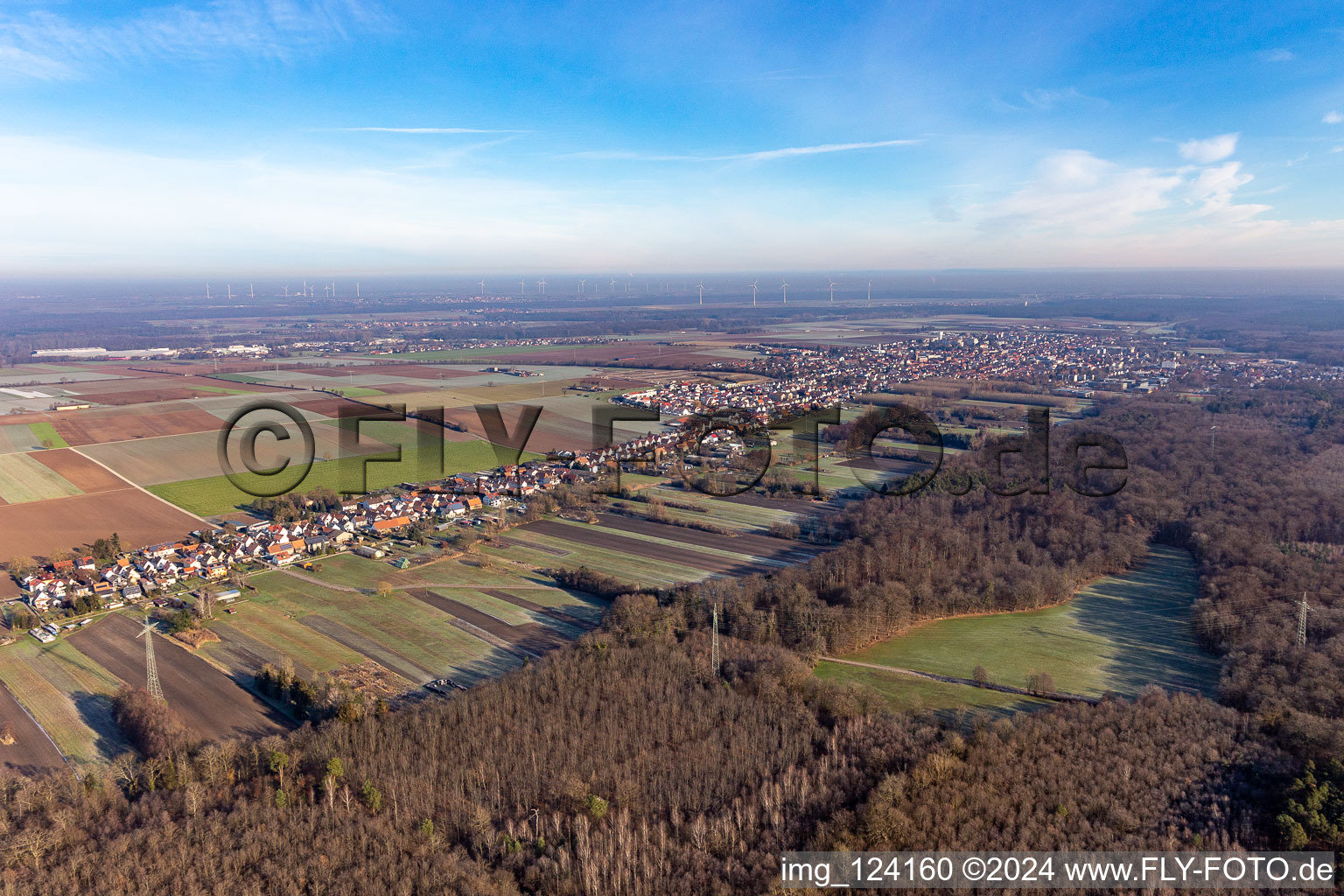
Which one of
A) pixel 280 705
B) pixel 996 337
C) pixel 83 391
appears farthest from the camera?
pixel 996 337

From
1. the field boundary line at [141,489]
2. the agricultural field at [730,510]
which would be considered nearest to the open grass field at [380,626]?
the field boundary line at [141,489]

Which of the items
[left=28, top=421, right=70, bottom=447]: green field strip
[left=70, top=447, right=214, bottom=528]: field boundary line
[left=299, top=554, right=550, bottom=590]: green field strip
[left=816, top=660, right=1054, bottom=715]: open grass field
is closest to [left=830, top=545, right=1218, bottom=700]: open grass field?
[left=816, top=660, right=1054, bottom=715]: open grass field

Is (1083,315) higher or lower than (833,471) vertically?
higher

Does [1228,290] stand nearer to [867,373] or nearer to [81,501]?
[867,373]

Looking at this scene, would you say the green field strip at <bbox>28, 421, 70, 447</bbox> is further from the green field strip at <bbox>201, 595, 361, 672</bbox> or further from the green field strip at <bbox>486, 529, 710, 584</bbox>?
the green field strip at <bbox>486, 529, 710, 584</bbox>

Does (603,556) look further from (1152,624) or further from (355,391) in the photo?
(355,391)

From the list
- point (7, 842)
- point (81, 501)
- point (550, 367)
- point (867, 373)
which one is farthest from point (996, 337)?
point (7, 842)

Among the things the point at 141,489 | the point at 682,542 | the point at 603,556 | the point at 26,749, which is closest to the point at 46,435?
the point at 141,489

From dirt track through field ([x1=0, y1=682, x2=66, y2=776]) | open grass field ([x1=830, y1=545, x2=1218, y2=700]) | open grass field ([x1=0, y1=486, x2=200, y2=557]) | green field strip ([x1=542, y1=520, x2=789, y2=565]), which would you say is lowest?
dirt track through field ([x1=0, y1=682, x2=66, y2=776])
